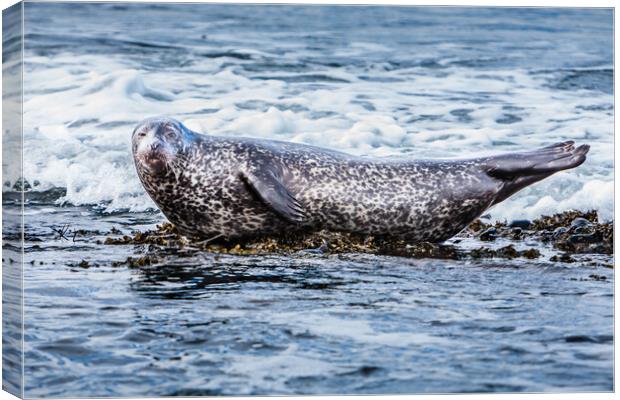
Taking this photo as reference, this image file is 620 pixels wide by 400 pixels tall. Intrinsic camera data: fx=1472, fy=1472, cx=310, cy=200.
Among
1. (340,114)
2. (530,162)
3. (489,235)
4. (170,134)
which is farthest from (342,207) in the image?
(530,162)

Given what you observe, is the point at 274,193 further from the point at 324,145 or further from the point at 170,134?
the point at 170,134

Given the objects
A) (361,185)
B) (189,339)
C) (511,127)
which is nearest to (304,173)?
(361,185)

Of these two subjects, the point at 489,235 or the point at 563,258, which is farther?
the point at 489,235

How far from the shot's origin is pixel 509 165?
12.8m

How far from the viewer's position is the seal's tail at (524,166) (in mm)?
12579

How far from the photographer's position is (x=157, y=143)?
12289 millimetres

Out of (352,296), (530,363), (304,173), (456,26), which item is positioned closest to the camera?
(530,363)

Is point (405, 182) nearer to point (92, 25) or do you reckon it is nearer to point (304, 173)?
point (304, 173)

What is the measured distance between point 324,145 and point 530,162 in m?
1.80

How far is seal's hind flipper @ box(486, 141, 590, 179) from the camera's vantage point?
41.0ft

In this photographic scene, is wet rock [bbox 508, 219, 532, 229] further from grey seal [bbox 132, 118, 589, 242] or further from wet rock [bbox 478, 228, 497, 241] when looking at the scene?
grey seal [bbox 132, 118, 589, 242]

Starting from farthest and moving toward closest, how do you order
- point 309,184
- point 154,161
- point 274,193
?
point 309,184
point 154,161
point 274,193

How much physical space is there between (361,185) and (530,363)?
3.27 metres

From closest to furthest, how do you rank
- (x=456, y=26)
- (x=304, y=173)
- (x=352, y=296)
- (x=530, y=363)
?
1. (x=530, y=363)
2. (x=352, y=296)
3. (x=456, y=26)
4. (x=304, y=173)
